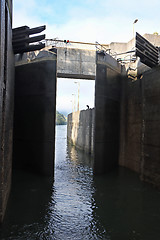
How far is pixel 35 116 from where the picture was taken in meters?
15.6

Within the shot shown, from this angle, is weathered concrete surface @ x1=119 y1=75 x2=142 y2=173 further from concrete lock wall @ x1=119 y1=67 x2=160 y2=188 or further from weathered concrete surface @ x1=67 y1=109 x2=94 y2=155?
weathered concrete surface @ x1=67 y1=109 x2=94 y2=155

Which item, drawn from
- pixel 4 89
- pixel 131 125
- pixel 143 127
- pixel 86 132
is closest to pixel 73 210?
pixel 4 89

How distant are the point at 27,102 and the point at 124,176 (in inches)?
364

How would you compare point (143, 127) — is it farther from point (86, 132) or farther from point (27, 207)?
point (86, 132)

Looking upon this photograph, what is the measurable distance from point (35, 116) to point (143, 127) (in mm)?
7731

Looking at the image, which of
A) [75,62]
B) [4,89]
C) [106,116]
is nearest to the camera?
[4,89]

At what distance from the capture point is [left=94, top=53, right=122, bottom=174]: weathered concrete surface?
16297mm

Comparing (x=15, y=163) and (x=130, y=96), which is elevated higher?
(x=130, y=96)

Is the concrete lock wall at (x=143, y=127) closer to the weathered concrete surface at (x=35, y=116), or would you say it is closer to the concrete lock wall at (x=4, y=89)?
the weathered concrete surface at (x=35, y=116)

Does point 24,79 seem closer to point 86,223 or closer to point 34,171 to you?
point 34,171

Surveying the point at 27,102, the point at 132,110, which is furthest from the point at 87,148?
the point at 27,102

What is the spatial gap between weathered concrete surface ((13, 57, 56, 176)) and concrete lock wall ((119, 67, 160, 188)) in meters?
6.35

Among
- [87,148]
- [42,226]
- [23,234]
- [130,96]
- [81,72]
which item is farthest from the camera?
[87,148]

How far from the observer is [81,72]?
22.9 meters
